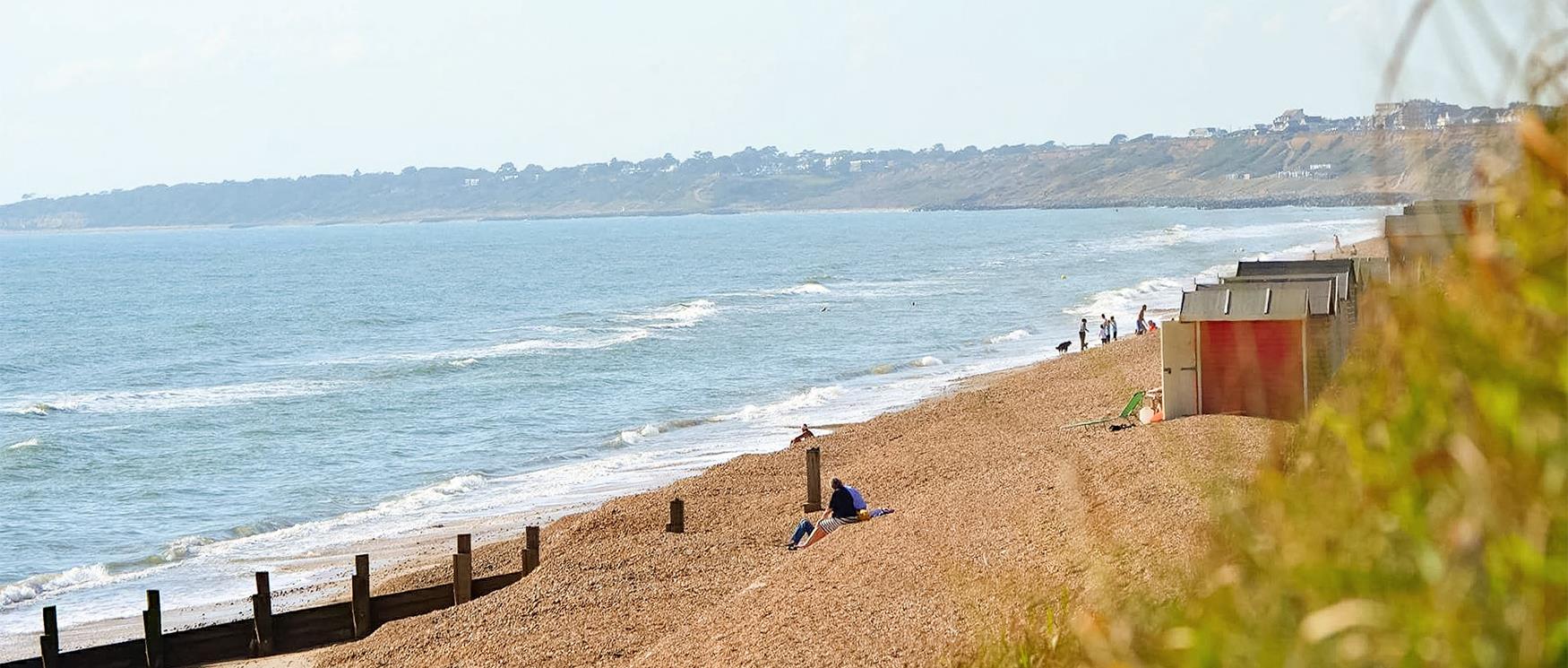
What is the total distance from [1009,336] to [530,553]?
40.9 metres

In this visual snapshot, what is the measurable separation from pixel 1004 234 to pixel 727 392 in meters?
142

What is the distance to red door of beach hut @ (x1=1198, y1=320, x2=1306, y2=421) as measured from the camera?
20.3m

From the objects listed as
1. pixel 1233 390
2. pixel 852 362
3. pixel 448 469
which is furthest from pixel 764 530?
pixel 852 362

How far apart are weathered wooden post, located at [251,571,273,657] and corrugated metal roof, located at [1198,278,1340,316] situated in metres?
12.4

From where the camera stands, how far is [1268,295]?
20797 mm

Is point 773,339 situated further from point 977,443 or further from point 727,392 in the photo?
point 977,443

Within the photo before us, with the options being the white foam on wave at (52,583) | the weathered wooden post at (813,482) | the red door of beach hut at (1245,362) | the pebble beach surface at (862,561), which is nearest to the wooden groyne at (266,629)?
the pebble beach surface at (862,561)

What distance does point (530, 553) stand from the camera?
1983 centimetres

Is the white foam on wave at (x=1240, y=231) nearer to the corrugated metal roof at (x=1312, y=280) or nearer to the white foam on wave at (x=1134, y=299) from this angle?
the white foam on wave at (x=1134, y=299)

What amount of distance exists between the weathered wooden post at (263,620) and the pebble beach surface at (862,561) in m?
0.24

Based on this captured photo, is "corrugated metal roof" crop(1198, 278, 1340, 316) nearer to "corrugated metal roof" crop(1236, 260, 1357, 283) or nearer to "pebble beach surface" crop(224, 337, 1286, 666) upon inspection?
"pebble beach surface" crop(224, 337, 1286, 666)

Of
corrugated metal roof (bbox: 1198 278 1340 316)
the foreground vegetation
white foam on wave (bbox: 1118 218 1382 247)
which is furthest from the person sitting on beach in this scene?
white foam on wave (bbox: 1118 218 1382 247)

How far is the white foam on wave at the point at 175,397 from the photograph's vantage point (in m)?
49.2

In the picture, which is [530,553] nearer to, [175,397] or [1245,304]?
[1245,304]
